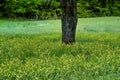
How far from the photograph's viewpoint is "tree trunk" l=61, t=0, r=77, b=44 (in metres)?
18.0

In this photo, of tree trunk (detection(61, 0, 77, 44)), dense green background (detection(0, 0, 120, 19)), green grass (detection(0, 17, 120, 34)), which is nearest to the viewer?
tree trunk (detection(61, 0, 77, 44))

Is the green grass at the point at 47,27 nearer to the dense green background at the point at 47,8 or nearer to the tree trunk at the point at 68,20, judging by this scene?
the tree trunk at the point at 68,20

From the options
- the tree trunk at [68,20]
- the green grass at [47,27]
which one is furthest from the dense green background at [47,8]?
the tree trunk at [68,20]

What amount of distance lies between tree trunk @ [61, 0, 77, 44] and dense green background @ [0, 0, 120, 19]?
99.3ft

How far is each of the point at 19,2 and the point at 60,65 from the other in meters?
38.8

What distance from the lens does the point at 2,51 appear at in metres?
14.4

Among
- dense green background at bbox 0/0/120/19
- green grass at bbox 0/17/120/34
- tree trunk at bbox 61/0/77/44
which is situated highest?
tree trunk at bbox 61/0/77/44

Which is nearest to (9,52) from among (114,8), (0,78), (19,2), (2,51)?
(2,51)

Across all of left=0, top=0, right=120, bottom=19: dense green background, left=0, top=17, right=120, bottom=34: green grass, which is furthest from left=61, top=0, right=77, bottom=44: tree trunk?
left=0, top=0, right=120, bottom=19: dense green background

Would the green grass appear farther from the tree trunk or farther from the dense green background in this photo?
the dense green background

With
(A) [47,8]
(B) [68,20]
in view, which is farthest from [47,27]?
(A) [47,8]

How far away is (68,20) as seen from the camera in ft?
60.0

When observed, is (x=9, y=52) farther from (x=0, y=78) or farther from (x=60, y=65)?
(x=0, y=78)

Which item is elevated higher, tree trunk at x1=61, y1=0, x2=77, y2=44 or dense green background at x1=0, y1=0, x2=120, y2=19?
tree trunk at x1=61, y1=0, x2=77, y2=44
